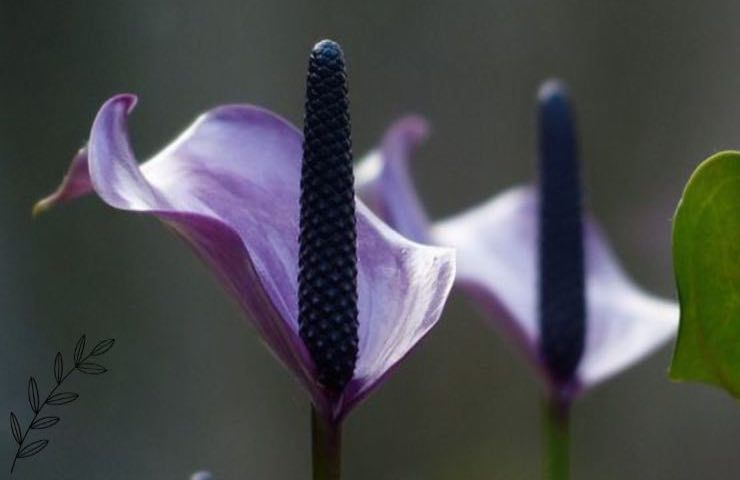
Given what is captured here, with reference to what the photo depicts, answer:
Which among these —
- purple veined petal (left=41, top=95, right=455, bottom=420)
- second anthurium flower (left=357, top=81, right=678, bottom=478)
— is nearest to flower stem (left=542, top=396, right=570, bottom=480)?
second anthurium flower (left=357, top=81, right=678, bottom=478)

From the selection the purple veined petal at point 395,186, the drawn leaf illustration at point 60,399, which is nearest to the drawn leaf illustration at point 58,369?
the drawn leaf illustration at point 60,399

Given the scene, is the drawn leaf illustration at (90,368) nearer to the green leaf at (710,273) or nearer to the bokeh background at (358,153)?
the bokeh background at (358,153)

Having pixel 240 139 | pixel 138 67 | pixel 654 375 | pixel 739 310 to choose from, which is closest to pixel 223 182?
pixel 240 139

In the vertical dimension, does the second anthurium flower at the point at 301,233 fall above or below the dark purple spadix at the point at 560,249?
above


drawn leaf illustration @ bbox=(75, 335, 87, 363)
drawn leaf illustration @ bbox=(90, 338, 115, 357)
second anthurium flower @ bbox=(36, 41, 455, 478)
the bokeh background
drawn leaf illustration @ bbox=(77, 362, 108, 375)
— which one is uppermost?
second anthurium flower @ bbox=(36, 41, 455, 478)

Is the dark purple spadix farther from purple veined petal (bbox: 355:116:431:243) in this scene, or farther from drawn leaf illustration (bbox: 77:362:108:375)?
drawn leaf illustration (bbox: 77:362:108:375)

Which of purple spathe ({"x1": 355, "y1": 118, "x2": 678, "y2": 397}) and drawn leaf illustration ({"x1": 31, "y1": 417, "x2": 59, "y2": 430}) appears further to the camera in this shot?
purple spathe ({"x1": 355, "y1": 118, "x2": 678, "y2": 397})

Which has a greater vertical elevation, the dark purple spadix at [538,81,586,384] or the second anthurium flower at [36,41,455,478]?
the second anthurium flower at [36,41,455,478]
